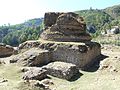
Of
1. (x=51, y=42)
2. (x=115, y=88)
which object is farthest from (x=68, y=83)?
(x=51, y=42)

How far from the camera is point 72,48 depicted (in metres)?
31.9

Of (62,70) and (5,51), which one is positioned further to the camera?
(5,51)

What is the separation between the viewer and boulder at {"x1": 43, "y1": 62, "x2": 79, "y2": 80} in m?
28.1

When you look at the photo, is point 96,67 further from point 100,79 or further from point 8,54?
point 8,54

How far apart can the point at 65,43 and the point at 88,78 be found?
639cm

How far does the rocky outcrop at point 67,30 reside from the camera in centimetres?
3515

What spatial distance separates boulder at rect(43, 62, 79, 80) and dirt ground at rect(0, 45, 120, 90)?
57 cm

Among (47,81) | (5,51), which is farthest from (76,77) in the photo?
(5,51)

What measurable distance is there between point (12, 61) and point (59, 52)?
553cm

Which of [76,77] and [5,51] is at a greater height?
[76,77]

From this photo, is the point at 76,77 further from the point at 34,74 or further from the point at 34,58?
the point at 34,58

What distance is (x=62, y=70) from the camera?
28.4m

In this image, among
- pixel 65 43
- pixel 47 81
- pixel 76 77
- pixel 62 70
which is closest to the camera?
pixel 47 81

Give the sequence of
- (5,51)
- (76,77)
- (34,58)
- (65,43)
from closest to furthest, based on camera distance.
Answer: (76,77) < (34,58) < (65,43) < (5,51)
